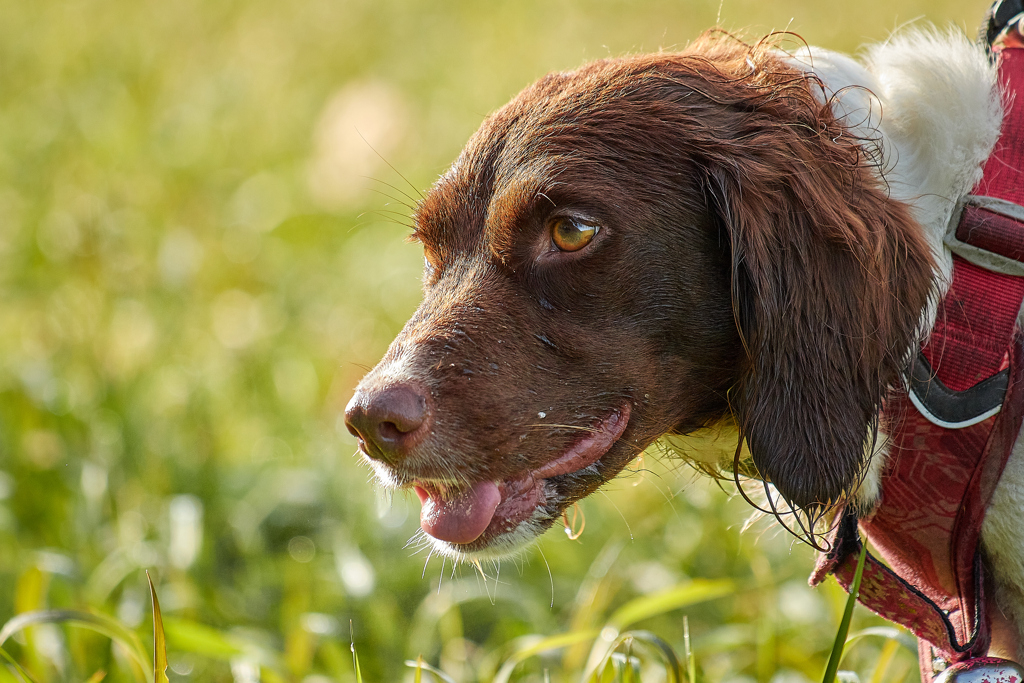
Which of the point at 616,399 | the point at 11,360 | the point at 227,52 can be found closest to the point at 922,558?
the point at 616,399

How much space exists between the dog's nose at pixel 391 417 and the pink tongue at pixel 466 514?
181 mm

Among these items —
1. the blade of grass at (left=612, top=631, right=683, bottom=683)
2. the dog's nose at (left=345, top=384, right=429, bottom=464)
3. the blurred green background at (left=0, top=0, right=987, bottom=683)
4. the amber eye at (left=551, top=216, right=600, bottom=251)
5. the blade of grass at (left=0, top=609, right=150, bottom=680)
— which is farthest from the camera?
the blurred green background at (left=0, top=0, right=987, bottom=683)

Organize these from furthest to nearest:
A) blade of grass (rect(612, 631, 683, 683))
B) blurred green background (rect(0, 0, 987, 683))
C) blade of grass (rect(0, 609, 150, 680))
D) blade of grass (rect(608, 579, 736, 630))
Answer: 1. blurred green background (rect(0, 0, 987, 683))
2. blade of grass (rect(608, 579, 736, 630))
3. blade of grass (rect(0, 609, 150, 680))
4. blade of grass (rect(612, 631, 683, 683))

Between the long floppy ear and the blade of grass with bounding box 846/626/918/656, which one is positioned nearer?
the long floppy ear

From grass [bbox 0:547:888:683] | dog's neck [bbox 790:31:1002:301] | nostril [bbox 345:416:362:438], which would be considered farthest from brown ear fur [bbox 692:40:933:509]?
Result: nostril [bbox 345:416:362:438]

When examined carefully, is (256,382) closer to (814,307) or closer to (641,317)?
(641,317)

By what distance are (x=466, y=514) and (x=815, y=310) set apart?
2.65 ft

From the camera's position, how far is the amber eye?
192cm

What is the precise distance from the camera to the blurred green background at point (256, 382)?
2936 millimetres

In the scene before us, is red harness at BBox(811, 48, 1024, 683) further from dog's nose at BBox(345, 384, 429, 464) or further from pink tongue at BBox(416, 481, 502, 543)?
dog's nose at BBox(345, 384, 429, 464)

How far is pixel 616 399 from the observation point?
77.0 inches

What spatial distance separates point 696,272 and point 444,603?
1465 millimetres

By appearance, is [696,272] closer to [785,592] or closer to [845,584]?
[845,584]

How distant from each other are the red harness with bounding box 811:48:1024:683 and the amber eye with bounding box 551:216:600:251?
0.71 meters
